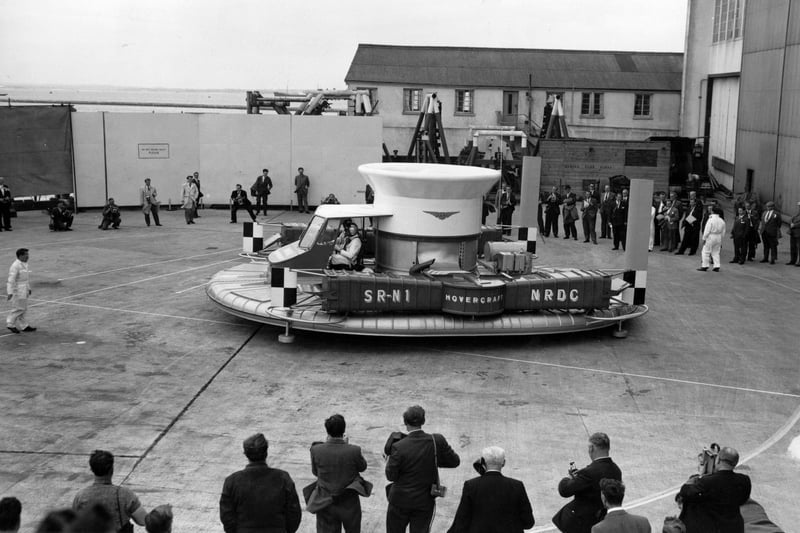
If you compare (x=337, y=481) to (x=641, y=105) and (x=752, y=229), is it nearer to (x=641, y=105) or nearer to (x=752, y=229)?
(x=752, y=229)

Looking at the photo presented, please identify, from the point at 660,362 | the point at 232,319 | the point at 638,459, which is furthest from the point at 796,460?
the point at 232,319

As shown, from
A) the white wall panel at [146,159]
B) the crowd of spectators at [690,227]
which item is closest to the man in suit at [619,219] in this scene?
the crowd of spectators at [690,227]

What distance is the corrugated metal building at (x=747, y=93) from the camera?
99.6 feet

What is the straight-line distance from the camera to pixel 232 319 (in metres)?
16.3

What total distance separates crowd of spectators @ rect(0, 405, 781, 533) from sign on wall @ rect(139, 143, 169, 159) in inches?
1010

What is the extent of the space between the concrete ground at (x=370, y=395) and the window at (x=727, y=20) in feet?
77.0

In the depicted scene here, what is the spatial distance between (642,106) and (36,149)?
1221 inches

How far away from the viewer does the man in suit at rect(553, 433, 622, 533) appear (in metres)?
7.02

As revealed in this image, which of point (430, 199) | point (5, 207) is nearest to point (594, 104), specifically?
point (5, 207)

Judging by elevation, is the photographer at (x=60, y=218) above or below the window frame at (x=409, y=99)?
below

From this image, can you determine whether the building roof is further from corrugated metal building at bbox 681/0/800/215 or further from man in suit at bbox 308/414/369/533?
man in suit at bbox 308/414/369/533

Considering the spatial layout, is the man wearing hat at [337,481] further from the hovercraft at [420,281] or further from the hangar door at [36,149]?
the hangar door at [36,149]

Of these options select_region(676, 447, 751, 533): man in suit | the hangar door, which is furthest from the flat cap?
the hangar door

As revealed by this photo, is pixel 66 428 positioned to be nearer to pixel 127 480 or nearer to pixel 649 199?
pixel 127 480
